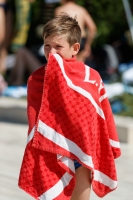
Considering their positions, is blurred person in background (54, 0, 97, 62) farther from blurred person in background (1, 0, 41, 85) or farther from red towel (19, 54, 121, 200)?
red towel (19, 54, 121, 200)

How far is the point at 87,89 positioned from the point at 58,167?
447 mm

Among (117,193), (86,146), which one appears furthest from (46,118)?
(117,193)

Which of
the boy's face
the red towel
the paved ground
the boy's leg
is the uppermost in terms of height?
the boy's face

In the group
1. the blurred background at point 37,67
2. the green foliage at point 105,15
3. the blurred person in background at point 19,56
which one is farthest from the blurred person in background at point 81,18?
the green foliage at point 105,15

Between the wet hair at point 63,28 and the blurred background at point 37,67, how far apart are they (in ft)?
5.49

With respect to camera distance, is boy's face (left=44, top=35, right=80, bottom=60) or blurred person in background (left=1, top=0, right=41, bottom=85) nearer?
boy's face (left=44, top=35, right=80, bottom=60)

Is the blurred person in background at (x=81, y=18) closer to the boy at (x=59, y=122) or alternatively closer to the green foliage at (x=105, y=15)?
the green foliage at (x=105, y=15)

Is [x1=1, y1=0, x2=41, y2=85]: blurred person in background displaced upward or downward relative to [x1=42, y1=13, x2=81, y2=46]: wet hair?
downward

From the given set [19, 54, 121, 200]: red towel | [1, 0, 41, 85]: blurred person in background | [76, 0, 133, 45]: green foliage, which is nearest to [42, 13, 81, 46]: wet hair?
[19, 54, 121, 200]: red towel

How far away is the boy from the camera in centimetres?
286

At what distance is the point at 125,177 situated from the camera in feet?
15.5

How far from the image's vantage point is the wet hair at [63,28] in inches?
113

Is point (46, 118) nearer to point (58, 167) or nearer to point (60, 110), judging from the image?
point (60, 110)

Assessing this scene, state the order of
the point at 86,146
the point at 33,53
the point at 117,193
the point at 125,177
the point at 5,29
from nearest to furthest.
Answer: the point at 86,146, the point at 117,193, the point at 125,177, the point at 33,53, the point at 5,29
